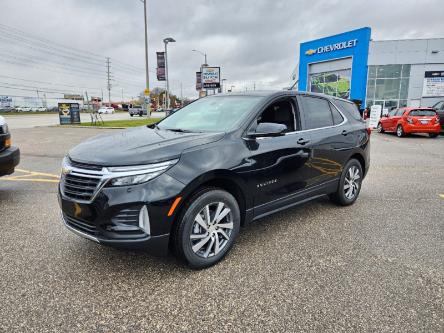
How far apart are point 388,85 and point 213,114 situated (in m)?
34.6

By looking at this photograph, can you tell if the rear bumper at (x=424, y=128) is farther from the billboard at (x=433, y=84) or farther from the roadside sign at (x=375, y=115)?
the billboard at (x=433, y=84)

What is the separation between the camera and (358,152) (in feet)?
15.3

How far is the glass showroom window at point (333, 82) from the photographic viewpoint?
29597 mm

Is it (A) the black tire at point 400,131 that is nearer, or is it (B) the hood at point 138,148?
(B) the hood at point 138,148

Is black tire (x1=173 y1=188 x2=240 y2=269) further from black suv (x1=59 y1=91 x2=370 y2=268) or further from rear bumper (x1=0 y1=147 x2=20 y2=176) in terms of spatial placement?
rear bumper (x1=0 y1=147 x2=20 y2=176)

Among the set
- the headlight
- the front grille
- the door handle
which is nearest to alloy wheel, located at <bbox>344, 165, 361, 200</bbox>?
the door handle

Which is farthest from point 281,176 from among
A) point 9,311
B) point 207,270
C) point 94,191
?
point 9,311

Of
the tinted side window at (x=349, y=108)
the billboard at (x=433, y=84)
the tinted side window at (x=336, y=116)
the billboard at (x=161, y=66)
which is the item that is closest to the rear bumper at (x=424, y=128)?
the tinted side window at (x=349, y=108)

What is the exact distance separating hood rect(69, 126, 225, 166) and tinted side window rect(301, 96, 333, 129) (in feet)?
4.86

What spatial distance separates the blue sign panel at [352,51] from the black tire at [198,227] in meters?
28.0

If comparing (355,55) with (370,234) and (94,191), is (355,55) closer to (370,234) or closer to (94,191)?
(370,234)

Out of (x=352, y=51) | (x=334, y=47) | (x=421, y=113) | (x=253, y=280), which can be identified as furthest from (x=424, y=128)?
(x=334, y=47)

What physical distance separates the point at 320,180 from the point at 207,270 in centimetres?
198

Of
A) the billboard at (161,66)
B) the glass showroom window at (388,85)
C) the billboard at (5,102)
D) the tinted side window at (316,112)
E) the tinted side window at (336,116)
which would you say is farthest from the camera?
the billboard at (5,102)
